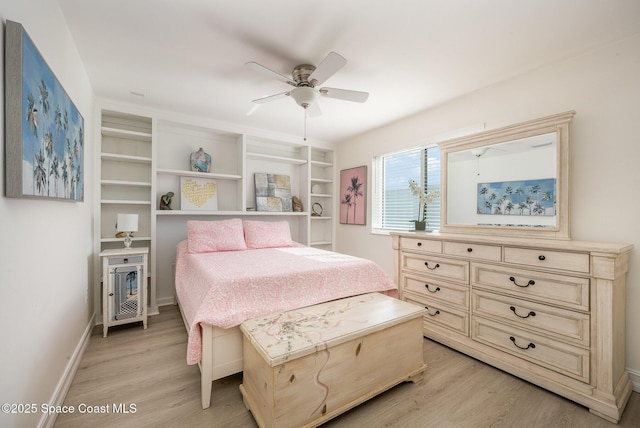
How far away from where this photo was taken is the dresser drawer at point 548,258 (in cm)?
165

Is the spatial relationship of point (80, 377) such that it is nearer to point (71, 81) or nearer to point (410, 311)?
point (71, 81)

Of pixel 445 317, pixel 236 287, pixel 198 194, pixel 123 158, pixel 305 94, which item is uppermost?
pixel 305 94

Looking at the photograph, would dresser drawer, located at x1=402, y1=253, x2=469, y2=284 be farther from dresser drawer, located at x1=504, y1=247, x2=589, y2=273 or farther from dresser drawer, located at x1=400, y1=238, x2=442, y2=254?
dresser drawer, located at x1=504, y1=247, x2=589, y2=273

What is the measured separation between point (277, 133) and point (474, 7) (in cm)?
289

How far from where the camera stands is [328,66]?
1793mm

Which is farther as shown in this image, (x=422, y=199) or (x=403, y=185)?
(x=403, y=185)

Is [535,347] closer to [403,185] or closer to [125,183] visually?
[403,185]

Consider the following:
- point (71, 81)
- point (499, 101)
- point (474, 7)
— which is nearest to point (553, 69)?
point (499, 101)

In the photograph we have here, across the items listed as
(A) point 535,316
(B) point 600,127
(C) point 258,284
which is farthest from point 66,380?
(B) point 600,127

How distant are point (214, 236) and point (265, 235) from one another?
2.06 feet

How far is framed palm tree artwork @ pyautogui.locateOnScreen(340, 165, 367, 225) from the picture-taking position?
4.05 m

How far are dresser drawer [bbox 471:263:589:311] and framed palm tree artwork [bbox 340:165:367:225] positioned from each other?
81.0 inches

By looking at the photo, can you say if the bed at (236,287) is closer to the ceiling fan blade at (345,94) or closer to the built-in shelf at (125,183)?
the built-in shelf at (125,183)

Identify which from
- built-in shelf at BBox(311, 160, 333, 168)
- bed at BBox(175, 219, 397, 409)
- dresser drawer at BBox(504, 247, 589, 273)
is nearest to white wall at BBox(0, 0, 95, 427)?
bed at BBox(175, 219, 397, 409)
